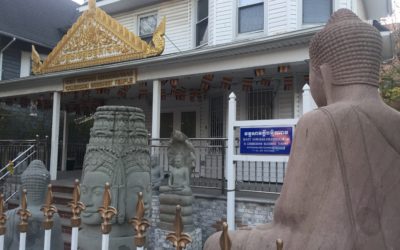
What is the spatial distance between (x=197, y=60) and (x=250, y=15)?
3.18 metres

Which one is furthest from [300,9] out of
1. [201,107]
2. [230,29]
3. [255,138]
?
[255,138]

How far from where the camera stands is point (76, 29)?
1159 centimetres

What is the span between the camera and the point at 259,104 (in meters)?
10.8

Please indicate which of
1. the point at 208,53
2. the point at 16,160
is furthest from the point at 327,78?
the point at 16,160

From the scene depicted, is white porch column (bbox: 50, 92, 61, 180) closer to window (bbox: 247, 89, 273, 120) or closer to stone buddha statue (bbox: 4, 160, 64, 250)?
window (bbox: 247, 89, 273, 120)

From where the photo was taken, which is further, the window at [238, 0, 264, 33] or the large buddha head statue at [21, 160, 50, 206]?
the window at [238, 0, 264, 33]

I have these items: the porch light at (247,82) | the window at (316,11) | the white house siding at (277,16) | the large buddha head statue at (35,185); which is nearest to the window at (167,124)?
the porch light at (247,82)

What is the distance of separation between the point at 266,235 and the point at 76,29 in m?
11.3

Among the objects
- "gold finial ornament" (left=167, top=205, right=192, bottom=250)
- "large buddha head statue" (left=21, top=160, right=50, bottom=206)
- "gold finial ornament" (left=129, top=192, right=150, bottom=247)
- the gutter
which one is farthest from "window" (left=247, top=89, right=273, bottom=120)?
"gold finial ornament" (left=167, top=205, right=192, bottom=250)

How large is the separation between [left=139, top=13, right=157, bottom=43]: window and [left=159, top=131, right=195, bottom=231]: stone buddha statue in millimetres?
7701

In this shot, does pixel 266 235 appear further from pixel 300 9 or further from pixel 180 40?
pixel 180 40

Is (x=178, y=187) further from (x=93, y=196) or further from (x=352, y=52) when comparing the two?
(x=352, y=52)

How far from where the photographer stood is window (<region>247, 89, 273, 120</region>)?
10.6m

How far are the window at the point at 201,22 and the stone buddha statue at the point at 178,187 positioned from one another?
20.6ft
